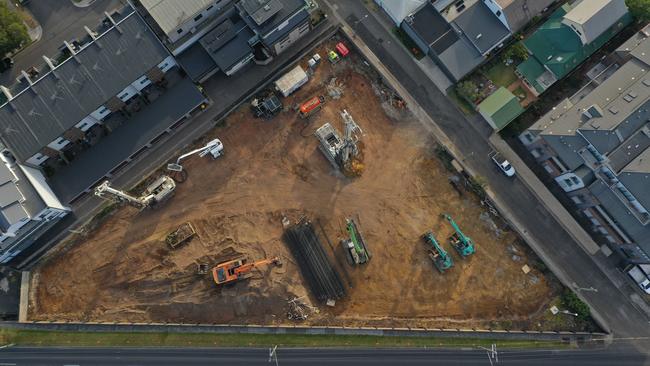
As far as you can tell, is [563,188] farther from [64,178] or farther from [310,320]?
[64,178]

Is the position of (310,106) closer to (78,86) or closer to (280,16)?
(280,16)

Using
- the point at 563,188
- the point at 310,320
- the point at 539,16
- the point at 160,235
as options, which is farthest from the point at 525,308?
the point at 160,235

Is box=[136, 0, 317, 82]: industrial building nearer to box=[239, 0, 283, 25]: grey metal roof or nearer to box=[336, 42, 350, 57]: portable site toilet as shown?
box=[239, 0, 283, 25]: grey metal roof

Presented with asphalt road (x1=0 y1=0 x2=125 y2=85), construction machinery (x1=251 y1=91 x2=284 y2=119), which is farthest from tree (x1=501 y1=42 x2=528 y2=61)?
asphalt road (x1=0 y1=0 x2=125 y2=85)

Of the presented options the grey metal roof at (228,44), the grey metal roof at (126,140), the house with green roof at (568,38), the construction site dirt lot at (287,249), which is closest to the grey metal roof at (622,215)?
the construction site dirt lot at (287,249)

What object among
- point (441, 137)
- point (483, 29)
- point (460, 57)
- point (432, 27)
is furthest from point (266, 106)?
point (483, 29)

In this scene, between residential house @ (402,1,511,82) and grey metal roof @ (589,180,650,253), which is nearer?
grey metal roof @ (589,180,650,253)
